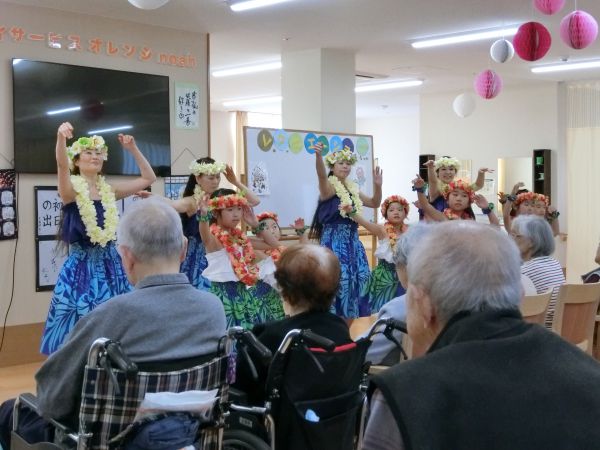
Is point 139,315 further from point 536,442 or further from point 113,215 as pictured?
point 113,215

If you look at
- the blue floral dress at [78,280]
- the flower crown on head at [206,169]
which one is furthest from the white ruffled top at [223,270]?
the flower crown on head at [206,169]

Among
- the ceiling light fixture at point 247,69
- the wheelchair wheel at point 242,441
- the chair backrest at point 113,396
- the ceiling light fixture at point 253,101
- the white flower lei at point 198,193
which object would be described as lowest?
the wheelchair wheel at point 242,441

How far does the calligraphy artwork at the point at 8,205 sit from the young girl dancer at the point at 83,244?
1312 mm

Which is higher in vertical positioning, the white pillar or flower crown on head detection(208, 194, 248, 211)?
the white pillar

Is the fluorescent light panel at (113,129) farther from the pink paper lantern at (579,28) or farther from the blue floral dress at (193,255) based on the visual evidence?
the pink paper lantern at (579,28)

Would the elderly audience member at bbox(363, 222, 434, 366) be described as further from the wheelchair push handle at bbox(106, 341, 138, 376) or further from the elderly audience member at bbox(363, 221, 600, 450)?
the elderly audience member at bbox(363, 221, 600, 450)

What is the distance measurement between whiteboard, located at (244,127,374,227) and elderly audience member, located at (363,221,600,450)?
5.56m

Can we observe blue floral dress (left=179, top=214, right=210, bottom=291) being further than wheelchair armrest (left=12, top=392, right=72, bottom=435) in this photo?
Yes

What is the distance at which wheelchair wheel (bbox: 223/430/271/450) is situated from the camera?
7.52 ft

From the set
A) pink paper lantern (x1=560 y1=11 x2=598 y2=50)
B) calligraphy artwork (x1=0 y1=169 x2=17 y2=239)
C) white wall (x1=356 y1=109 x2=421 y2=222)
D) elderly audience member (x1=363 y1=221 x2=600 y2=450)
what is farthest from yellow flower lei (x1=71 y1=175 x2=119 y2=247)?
white wall (x1=356 y1=109 x2=421 y2=222)

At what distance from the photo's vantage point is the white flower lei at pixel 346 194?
5871mm

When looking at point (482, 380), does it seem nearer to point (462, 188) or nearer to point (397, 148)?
point (462, 188)

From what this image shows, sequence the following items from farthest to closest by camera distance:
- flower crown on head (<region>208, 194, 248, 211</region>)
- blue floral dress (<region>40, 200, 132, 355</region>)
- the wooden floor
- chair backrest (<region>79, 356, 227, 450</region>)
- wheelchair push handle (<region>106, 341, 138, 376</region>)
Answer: the wooden floor, flower crown on head (<region>208, 194, 248, 211</region>), blue floral dress (<region>40, 200, 132, 355</region>), chair backrest (<region>79, 356, 227, 450</region>), wheelchair push handle (<region>106, 341, 138, 376</region>)

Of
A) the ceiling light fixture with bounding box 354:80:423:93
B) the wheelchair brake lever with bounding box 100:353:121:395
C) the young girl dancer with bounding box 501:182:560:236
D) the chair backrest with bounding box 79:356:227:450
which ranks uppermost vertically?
the ceiling light fixture with bounding box 354:80:423:93
